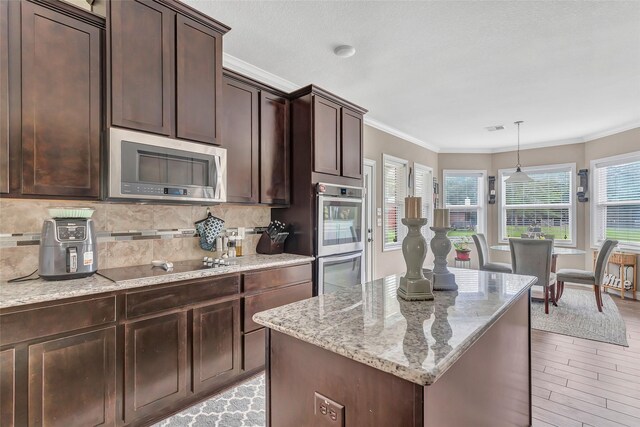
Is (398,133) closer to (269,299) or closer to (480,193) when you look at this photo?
(480,193)

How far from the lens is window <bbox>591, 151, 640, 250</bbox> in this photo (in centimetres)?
499

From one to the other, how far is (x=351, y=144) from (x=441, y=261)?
2360mm

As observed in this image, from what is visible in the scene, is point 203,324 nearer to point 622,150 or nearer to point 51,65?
point 51,65

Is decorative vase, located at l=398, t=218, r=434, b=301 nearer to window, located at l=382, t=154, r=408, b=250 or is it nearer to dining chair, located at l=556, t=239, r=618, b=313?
window, located at l=382, t=154, r=408, b=250

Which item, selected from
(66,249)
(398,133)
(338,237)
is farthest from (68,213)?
(398,133)

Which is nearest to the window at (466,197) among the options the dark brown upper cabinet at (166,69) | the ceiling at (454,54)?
the ceiling at (454,54)

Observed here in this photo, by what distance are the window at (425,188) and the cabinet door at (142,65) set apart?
472 centimetres

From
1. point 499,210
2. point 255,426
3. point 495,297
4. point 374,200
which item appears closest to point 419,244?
point 495,297

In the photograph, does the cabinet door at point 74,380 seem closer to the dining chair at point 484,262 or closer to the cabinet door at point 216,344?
the cabinet door at point 216,344

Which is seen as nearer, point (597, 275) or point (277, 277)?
point (277, 277)

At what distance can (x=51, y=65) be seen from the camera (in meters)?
1.84

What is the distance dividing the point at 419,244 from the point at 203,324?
1.63 meters

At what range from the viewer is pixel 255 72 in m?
3.25

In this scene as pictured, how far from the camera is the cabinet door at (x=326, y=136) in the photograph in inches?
124
